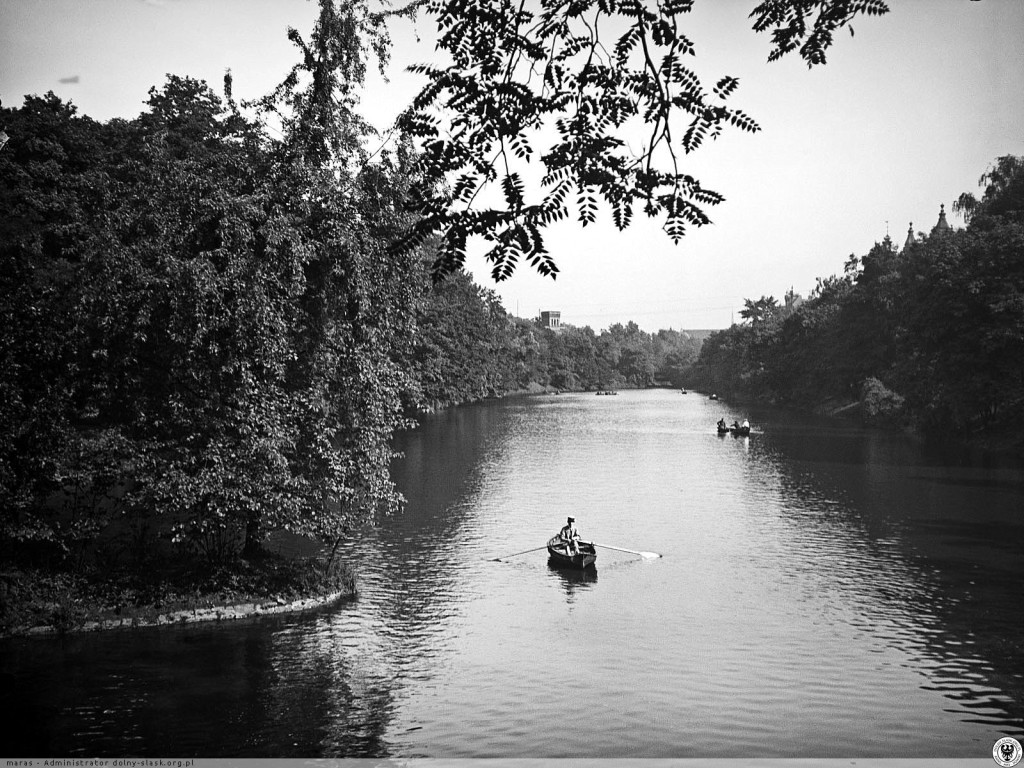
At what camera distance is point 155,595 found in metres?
22.5

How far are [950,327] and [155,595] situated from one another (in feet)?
189

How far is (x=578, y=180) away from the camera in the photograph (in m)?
8.04

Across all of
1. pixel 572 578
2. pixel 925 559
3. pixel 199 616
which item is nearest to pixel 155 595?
pixel 199 616

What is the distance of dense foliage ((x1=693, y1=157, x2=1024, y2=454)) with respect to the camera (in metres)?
57.7

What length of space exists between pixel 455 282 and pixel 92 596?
94525 millimetres

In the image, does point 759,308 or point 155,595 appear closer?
point 155,595

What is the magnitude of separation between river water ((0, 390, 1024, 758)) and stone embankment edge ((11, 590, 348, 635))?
391 mm

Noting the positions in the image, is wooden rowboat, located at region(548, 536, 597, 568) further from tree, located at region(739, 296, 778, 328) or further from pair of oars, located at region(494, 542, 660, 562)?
tree, located at region(739, 296, 778, 328)

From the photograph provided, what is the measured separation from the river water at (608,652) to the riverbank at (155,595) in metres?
0.51

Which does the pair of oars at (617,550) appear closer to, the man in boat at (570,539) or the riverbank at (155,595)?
the man in boat at (570,539)

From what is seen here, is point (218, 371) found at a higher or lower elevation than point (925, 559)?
higher

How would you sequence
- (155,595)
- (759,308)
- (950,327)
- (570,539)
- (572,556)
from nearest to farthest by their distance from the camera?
(155,595) → (572,556) → (570,539) → (950,327) → (759,308)

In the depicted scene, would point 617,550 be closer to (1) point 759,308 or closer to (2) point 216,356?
(2) point 216,356

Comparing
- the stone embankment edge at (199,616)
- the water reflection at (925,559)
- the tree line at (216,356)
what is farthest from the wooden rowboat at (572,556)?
the stone embankment edge at (199,616)
